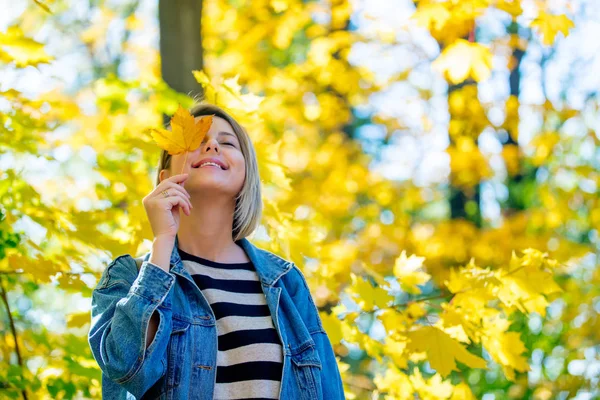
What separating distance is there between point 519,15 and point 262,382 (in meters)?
1.96

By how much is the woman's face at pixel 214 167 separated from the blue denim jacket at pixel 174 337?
188 millimetres

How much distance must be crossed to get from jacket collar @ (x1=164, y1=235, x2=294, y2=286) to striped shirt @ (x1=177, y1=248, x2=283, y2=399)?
0.03 m

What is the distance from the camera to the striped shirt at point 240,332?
5.00 ft

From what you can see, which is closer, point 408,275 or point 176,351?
point 176,351

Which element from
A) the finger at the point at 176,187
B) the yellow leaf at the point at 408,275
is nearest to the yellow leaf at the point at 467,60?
the yellow leaf at the point at 408,275

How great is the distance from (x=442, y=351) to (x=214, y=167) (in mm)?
893

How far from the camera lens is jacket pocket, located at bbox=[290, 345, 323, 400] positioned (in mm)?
1606

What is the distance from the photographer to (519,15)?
2.76m

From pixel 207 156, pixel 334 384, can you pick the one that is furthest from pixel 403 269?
pixel 207 156

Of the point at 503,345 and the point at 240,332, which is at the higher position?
the point at 240,332

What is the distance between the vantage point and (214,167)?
5.69 ft

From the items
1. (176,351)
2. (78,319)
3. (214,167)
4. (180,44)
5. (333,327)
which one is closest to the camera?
(176,351)

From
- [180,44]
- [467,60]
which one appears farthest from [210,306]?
[180,44]

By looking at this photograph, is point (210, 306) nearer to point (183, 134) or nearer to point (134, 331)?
point (134, 331)
